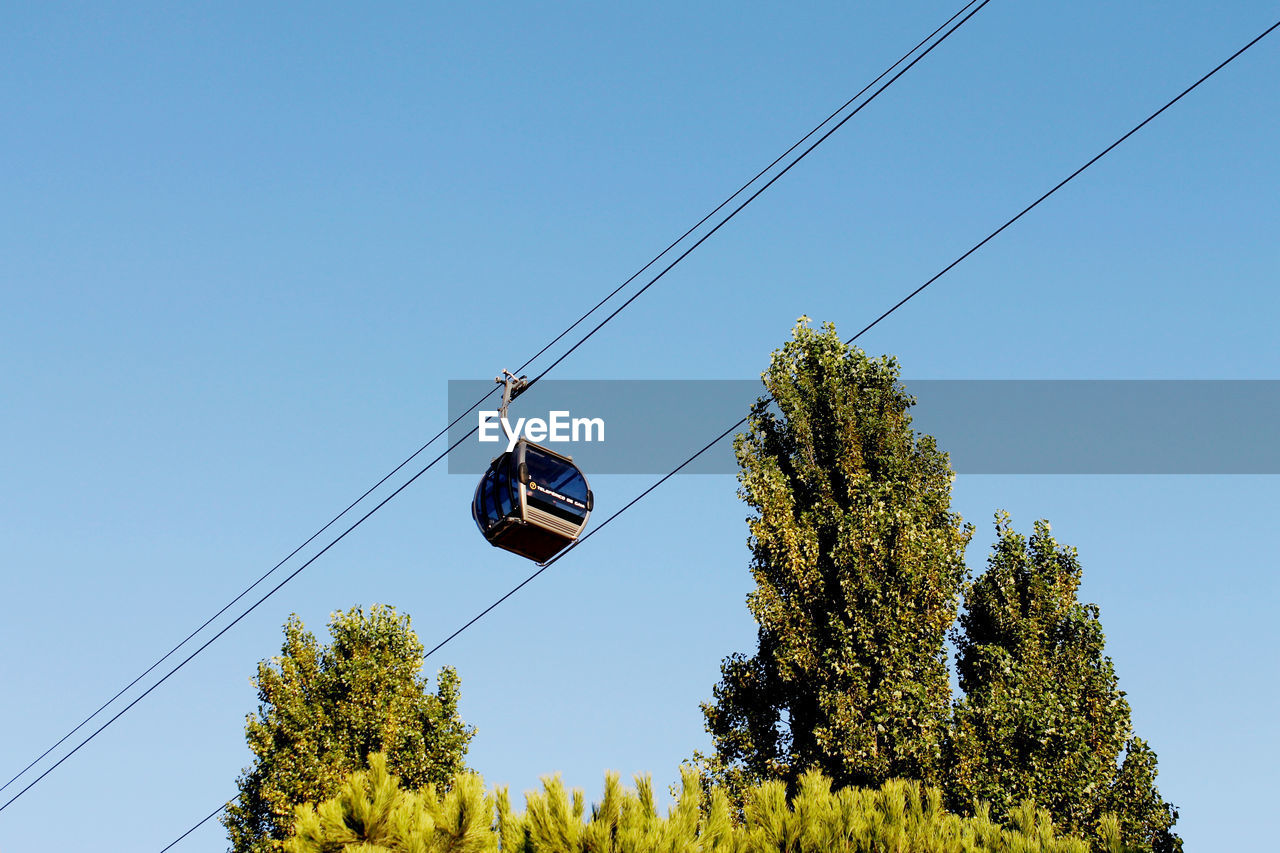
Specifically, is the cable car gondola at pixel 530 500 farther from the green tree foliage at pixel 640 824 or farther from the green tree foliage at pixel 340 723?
the green tree foliage at pixel 340 723

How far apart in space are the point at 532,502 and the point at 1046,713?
13.7 metres

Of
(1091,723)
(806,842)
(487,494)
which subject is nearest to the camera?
(806,842)

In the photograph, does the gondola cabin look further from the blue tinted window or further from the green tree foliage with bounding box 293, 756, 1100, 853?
the green tree foliage with bounding box 293, 756, 1100, 853

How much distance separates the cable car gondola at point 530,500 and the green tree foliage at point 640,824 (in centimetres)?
365

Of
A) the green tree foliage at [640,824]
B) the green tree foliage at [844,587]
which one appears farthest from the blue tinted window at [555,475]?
the green tree foliage at [844,587]

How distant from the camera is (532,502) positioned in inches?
637

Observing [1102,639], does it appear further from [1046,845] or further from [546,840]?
[546,840]

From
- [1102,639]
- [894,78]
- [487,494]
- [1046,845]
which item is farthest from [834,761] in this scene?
[894,78]

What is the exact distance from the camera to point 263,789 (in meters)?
25.8

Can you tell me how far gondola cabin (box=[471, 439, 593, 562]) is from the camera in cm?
1619

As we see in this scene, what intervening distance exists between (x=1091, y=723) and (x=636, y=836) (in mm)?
15638

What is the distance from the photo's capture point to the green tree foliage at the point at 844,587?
75.5 feet

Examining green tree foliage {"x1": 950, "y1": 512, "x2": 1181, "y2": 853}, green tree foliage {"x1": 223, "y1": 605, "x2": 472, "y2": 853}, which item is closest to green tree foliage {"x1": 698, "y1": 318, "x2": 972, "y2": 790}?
green tree foliage {"x1": 950, "y1": 512, "x2": 1181, "y2": 853}

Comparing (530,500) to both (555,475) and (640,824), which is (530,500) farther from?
(640,824)
